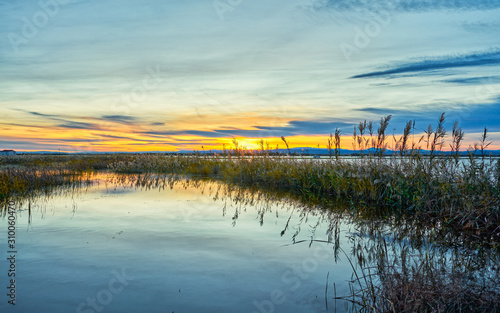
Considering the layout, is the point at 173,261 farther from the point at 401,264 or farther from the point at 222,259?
the point at 401,264

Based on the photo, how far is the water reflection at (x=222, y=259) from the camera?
13.4 ft

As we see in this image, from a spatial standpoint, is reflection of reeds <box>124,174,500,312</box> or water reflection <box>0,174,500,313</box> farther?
water reflection <box>0,174,500,313</box>

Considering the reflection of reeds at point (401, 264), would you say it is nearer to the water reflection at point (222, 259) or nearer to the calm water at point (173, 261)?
the water reflection at point (222, 259)

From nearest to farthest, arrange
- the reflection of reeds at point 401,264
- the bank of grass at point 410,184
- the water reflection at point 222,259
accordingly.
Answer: the reflection of reeds at point 401,264 → the water reflection at point 222,259 → the bank of grass at point 410,184

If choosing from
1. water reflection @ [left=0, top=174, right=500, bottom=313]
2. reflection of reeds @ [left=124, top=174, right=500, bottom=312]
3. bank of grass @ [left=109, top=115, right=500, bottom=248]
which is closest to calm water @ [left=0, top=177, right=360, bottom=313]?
water reflection @ [left=0, top=174, right=500, bottom=313]

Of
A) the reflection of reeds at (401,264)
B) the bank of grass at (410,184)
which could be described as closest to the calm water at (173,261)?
the reflection of reeds at (401,264)

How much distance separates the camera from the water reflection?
407 centimetres

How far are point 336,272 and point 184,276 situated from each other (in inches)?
87.0

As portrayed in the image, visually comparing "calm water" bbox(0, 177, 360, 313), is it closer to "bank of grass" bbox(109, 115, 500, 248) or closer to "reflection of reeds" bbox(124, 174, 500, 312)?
"reflection of reeds" bbox(124, 174, 500, 312)

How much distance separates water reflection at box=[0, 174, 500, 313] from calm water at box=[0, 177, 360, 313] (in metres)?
0.02

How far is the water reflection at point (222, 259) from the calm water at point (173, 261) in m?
0.02

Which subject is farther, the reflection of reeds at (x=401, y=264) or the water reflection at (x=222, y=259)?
the water reflection at (x=222, y=259)

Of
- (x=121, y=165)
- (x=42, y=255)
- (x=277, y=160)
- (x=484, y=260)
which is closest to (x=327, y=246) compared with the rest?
(x=484, y=260)

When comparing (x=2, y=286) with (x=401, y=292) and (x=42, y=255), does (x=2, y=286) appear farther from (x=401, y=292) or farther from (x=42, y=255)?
(x=401, y=292)
